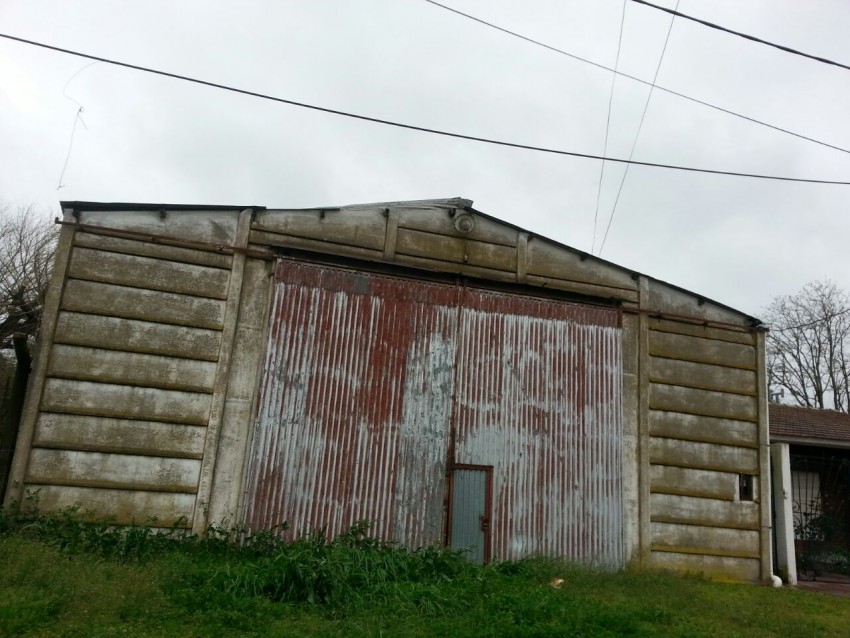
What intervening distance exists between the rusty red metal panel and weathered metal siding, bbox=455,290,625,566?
0.57 metres

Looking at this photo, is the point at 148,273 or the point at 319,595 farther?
the point at 148,273

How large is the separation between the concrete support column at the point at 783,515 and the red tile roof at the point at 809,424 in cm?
237

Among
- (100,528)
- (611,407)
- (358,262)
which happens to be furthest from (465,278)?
(100,528)

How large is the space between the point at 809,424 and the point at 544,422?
9881mm

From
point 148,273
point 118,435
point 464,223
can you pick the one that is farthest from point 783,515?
point 148,273

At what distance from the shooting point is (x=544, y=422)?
1039 cm

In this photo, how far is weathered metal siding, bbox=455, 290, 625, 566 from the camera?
9.96 m

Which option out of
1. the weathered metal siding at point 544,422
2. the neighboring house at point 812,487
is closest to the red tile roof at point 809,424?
the neighboring house at point 812,487

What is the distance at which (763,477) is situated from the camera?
11078mm

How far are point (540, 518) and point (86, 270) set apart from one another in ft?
25.8

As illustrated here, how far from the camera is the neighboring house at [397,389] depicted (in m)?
8.67

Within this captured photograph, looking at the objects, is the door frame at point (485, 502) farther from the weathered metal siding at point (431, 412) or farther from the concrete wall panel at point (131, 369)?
the concrete wall panel at point (131, 369)

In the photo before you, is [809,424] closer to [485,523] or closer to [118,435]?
[485,523]

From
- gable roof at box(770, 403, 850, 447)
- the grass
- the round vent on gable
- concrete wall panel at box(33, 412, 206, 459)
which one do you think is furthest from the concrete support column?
concrete wall panel at box(33, 412, 206, 459)
